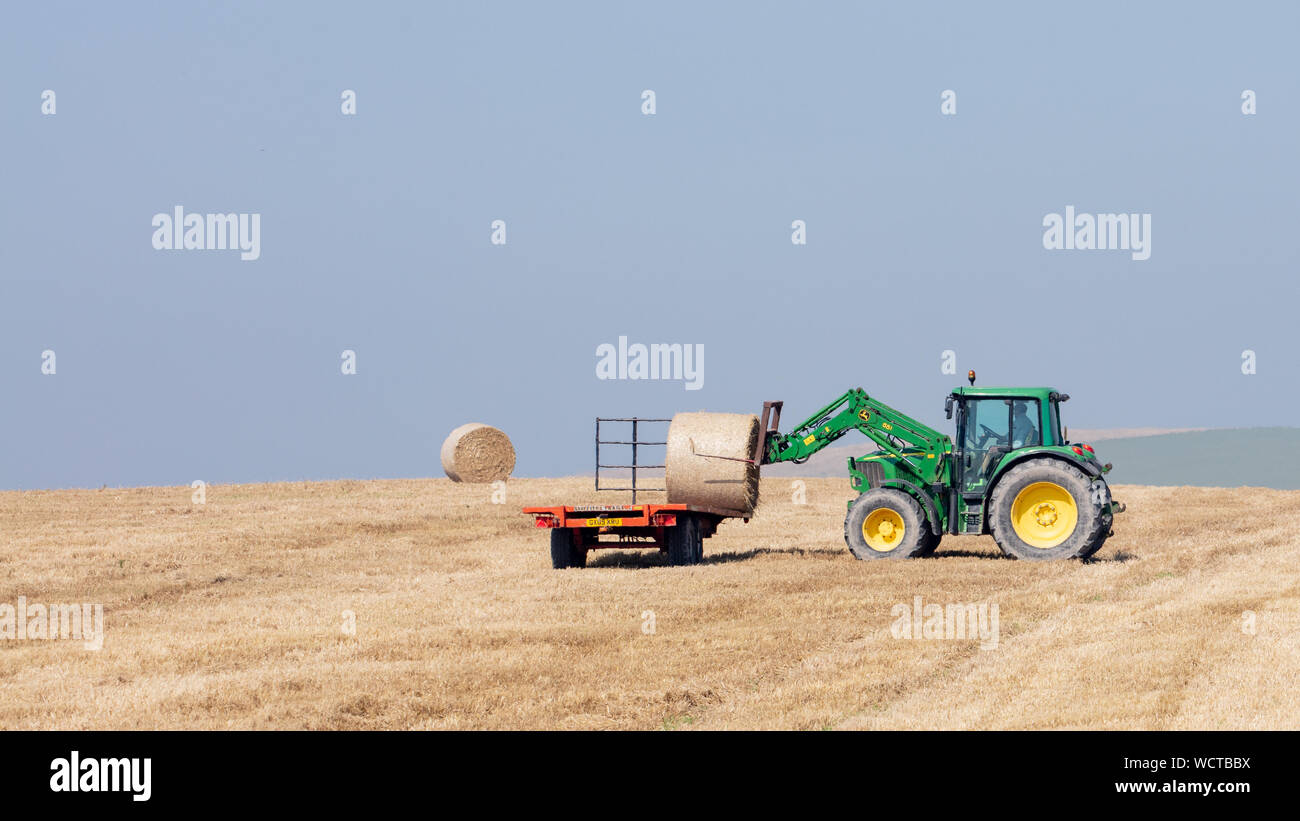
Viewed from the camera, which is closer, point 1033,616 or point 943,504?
point 1033,616

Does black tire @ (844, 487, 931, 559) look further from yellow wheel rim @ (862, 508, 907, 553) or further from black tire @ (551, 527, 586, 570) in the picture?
black tire @ (551, 527, 586, 570)

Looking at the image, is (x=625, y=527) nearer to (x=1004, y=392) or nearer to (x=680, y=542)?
(x=680, y=542)

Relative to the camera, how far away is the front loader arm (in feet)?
75.5

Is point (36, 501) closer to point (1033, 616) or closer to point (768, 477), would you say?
Answer: point (768, 477)

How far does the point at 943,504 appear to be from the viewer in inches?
890

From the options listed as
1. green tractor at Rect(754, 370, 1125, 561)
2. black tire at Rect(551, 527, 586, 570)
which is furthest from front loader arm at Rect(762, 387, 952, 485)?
black tire at Rect(551, 527, 586, 570)

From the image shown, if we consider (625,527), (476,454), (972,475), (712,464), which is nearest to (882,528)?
(972,475)

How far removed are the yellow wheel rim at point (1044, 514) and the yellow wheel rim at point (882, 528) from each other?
1916 millimetres

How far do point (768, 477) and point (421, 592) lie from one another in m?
22.0

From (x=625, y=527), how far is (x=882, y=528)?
424 centimetres

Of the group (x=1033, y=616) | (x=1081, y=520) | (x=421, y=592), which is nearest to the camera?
(x=1033, y=616)

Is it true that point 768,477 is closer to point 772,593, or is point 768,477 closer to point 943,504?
point 943,504
